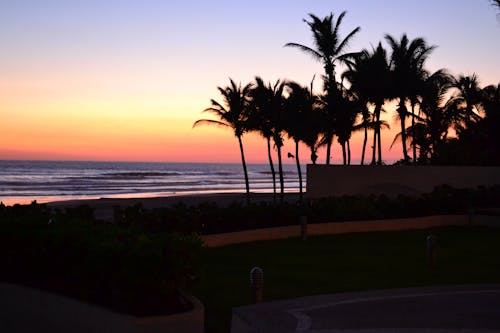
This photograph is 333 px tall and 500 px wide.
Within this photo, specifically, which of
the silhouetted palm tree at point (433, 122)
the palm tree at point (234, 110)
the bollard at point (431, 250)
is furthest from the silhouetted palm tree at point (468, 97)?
the bollard at point (431, 250)

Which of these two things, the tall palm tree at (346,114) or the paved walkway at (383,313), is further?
the tall palm tree at (346,114)

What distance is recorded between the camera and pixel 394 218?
90.1 ft

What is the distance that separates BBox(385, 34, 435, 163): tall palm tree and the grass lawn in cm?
2145

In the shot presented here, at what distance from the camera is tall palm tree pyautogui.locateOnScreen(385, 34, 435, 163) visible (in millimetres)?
43969

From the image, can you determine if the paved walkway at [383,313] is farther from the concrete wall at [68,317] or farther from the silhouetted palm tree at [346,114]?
the silhouetted palm tree at [346,114]

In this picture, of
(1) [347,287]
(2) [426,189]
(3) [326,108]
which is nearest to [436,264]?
(1) [347,287]

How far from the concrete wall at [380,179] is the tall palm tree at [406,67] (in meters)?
11.2

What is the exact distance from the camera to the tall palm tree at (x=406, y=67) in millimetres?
43969

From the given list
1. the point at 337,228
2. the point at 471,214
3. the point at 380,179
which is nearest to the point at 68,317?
the point at 337,228

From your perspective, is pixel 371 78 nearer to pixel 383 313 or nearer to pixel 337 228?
pixel 337 228

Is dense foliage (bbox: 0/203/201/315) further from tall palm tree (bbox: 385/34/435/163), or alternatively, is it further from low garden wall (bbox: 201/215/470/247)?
tall palm tree (bbox: 385/34/435/163)

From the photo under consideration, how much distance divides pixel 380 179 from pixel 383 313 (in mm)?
22412

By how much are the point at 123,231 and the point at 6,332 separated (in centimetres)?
247

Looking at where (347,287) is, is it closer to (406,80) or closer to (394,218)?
(394,218)
